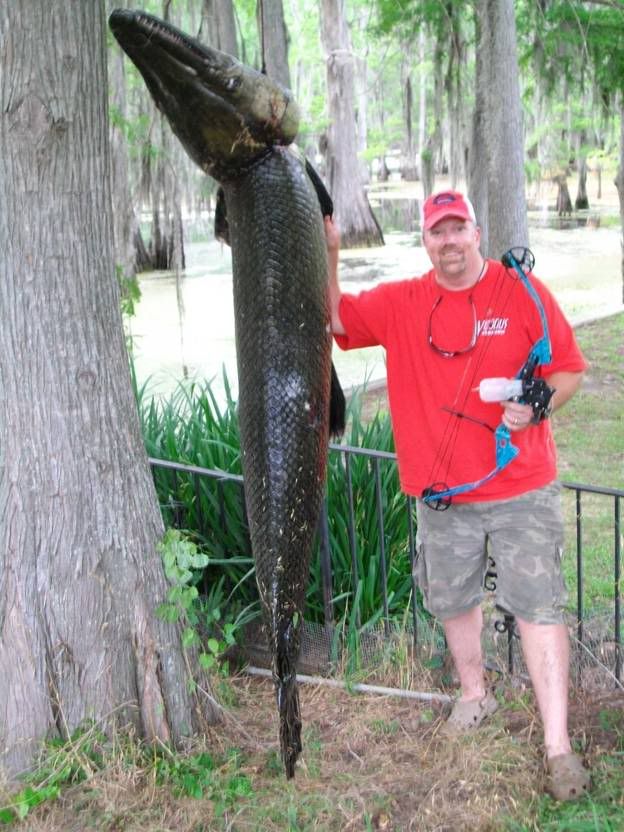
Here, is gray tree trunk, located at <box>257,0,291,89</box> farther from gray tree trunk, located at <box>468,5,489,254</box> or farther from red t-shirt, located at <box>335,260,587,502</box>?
gray tree trunk, located at <box>468,5,489,254</box>

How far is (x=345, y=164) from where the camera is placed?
22.5 m

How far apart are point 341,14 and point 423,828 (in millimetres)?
19838

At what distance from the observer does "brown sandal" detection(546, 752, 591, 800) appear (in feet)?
9.25

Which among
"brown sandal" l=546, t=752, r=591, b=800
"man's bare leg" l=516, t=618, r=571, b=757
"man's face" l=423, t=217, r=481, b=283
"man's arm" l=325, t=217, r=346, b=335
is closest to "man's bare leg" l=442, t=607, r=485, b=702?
"man's bare leg" l=516, t=618, r=571, b=757

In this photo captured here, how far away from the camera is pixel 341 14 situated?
19.9 meters

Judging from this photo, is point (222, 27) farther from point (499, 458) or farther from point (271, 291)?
point (271, 291)

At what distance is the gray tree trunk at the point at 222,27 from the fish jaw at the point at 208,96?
4.70 m

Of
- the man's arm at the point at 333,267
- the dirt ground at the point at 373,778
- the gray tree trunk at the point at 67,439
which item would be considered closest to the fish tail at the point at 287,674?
the dirt ground at the point at 373,778

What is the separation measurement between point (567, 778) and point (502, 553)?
2.33 feet

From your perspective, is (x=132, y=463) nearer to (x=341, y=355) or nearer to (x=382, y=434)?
(x=382, y=434)

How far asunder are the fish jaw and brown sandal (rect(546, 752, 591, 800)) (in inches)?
81.8

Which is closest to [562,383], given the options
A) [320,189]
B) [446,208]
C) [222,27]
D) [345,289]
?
[446,208]

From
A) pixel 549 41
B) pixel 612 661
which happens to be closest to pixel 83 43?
pixel 612 661

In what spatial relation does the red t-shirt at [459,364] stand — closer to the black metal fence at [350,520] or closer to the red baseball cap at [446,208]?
the red baseball cap at [446,208]
